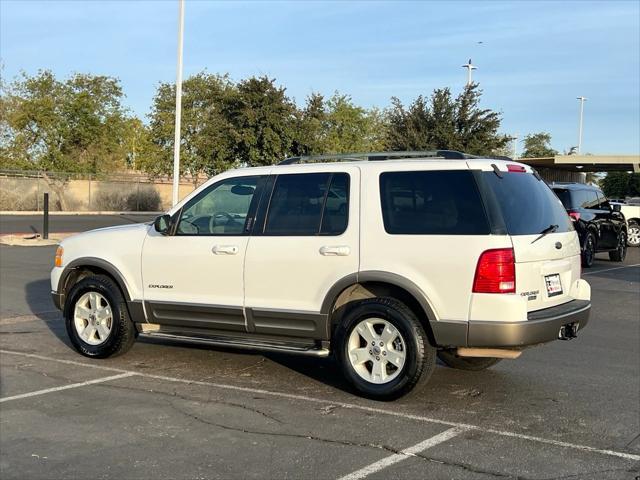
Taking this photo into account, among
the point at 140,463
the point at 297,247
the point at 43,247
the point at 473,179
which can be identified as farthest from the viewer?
the point at 43,247

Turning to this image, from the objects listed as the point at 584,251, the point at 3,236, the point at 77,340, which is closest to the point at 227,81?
the point at 3,236

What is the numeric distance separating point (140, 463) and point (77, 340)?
3.29 m

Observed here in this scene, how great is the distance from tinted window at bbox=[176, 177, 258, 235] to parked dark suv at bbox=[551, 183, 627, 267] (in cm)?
1148

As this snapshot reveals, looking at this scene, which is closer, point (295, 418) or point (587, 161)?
point (295, 418)

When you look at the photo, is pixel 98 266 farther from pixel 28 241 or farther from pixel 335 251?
pixel 28 241

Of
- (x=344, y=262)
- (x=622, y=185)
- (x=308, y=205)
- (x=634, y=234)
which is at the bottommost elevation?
(x=344, y=262)

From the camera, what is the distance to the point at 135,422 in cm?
552

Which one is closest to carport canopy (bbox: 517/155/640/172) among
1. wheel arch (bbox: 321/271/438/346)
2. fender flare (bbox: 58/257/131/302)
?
fender flare (bbox: 58/257/131/302)

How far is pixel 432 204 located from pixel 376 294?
90 cm

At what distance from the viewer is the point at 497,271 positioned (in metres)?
5.61

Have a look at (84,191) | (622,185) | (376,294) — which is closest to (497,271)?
(376,294)

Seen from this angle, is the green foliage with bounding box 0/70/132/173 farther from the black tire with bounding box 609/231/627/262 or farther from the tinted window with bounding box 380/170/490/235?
the tinted window with bounding box 380/170/490/235

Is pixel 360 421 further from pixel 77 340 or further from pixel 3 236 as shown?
pixel 3 236

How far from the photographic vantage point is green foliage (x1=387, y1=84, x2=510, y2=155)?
2889 cm
